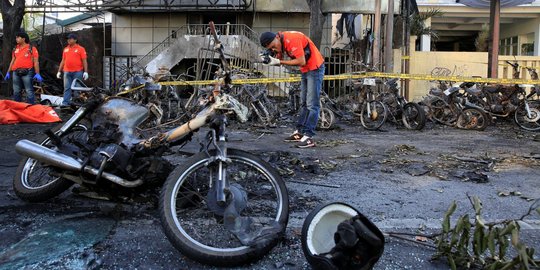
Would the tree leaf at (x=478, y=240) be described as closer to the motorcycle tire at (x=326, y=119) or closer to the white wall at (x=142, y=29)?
the motorcycle tire at (x=326, y=119)

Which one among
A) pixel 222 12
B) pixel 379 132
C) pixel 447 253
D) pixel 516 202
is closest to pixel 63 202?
pixel 447 253

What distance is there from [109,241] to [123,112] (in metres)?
1.17

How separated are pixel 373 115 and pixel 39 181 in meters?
7.35

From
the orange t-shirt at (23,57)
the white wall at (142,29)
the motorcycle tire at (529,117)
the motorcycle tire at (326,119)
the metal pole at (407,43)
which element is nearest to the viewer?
the motorcycle tire at (326,119)

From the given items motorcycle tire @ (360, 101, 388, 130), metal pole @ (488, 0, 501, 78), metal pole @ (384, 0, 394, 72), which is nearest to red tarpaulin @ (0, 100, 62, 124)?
motorcycle tire @ (360, 101, 388, 130)

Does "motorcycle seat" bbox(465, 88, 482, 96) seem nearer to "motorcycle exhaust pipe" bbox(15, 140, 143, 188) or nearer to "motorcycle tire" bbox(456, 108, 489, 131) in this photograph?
"motorcycle tire" bbox(456, 108, 489, 131)

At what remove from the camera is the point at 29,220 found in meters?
4.01

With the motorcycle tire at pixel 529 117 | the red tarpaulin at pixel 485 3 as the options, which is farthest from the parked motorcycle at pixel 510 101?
the red tarpaulin at pixel 485 3

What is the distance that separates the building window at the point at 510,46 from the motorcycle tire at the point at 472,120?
1413 cm

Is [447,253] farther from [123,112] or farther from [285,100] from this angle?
[285,100]

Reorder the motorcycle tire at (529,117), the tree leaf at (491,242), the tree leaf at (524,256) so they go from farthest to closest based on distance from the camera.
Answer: the motorcycle tire at (529,117) → the tree leaf at (491,242) → the tree leaf at (524,256)

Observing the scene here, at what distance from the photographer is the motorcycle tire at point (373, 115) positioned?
33.6ft

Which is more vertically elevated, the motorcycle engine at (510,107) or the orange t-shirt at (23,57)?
the orange t-shirt at (23,57)

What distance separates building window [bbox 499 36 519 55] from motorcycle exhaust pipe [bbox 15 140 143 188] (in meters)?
23.0
